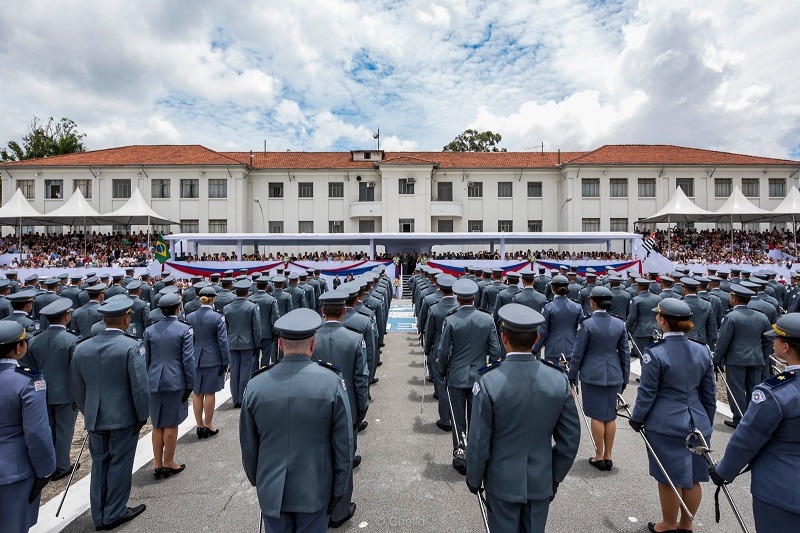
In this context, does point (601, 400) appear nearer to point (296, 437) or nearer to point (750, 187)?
point (296, 437)

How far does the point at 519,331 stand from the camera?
283 cm

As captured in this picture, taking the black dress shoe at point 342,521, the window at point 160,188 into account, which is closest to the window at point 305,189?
the window at point 160,188

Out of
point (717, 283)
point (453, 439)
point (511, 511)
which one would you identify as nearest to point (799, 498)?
point (511, 511)

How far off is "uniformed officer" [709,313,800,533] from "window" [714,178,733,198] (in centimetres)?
4073

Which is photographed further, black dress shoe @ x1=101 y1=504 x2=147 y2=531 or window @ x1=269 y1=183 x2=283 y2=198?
window @ x1=269 y1=183 x2=283 y2=198

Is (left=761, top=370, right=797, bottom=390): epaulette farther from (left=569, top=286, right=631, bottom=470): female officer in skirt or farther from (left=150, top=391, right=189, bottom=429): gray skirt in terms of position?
(left=150, top=391, right=189, bottom=429): gray skirt

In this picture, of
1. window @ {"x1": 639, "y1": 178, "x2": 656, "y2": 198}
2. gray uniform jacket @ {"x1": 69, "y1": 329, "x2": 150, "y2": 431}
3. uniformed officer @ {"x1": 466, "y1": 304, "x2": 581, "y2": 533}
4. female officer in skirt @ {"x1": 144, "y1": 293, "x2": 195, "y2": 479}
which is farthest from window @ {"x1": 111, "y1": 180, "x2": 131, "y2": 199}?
window @ {"x1": 639, "y1": 178, "x2": 656, "y2": 198}

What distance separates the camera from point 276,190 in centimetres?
3647

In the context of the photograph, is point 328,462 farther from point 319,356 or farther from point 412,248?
point 412,248

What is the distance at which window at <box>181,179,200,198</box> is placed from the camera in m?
35.0

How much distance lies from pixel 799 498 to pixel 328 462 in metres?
2.82

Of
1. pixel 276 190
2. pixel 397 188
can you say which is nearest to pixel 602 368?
pixel 397 188

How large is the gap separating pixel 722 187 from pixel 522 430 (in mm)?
42263

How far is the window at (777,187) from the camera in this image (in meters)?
36.1
